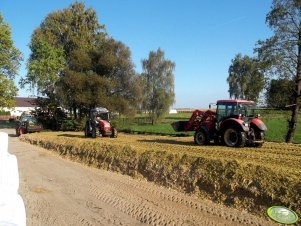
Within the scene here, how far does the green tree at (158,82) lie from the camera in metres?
58.0

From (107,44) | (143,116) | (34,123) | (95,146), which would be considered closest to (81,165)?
(95,146)

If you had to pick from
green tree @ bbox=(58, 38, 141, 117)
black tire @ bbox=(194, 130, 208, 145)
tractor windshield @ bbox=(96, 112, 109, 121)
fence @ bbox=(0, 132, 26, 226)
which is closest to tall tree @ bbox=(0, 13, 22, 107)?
green tree @ bbox=(58, 38, 141, 117)

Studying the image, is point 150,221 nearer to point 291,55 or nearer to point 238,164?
point 238,164

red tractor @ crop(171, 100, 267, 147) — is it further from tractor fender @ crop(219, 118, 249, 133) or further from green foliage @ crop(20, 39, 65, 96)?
green foliage @ crop(20, 39, 65, 96)

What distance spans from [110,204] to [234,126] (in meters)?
8.14

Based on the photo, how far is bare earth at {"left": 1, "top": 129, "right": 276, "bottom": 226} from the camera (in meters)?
7.11

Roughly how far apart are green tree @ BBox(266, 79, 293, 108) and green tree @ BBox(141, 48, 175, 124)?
3866 cm

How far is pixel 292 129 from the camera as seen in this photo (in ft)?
62.6

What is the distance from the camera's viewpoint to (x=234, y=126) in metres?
15.1

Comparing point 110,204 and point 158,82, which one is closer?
point 110,204

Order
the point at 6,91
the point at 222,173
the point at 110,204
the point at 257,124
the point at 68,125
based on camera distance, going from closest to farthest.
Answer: the point at 110,204
the point at 222,173
the point at 257,124
the point at 68,125
the point at 6,91

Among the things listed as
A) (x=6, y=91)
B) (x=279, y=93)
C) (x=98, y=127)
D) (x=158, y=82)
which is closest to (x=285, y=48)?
(x=279, y=93)

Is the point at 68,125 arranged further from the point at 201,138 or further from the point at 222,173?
the point at 222,173

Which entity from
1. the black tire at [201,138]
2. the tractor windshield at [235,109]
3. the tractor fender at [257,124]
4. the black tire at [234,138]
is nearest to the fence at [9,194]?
the black tire at [234,138]
